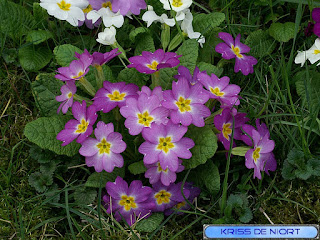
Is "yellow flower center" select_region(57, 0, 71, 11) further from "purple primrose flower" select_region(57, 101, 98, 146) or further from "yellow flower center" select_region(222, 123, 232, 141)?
"yellow flower center" select_region(222, 123, 232, 141)

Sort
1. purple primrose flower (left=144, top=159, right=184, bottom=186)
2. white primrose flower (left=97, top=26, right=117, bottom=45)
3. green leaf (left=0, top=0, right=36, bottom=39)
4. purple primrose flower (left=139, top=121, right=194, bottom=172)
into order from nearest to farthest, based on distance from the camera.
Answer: purple primrose flower (left=139, top=121, right=194, bottom=172) → purple primrose flower (left=144, top=159, right=184, bottom=186) → white primrose flower (left=97, top=26, right=117, bottom=45) → green leaf (left=0, top=0, right=36, bottom=39)

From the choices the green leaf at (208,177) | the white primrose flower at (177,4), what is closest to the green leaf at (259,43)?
the white primrose flower at (177,4)

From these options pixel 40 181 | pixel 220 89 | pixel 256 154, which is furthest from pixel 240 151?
pixel 40 181

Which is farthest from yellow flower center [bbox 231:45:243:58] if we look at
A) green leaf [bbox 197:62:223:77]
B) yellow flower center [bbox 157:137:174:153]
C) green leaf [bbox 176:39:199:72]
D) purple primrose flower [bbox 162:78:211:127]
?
yellow flower center [bbox 157:137:174:153]

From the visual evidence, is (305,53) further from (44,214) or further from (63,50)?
(44,214)

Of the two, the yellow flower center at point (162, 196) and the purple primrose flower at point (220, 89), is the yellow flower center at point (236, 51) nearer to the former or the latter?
the purple primrose flower at point (220, 89)

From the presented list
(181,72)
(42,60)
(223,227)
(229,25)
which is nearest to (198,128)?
(181,72)
